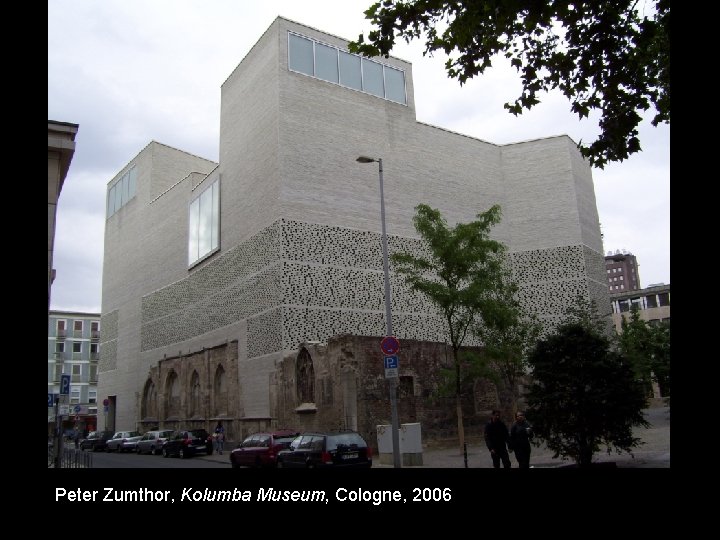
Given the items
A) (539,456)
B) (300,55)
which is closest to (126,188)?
(300,55)

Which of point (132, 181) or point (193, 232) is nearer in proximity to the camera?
point (193, 232)

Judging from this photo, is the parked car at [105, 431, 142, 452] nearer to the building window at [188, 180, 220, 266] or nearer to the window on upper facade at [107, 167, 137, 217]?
the building window at [188, 180, 220, 266]

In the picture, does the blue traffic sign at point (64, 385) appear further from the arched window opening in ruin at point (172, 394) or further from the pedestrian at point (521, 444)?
the arched window opening in ruin at point (172, 394)

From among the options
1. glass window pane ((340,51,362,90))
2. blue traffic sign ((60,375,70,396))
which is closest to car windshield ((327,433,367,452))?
blue traffic sign ((60,375,70,396))

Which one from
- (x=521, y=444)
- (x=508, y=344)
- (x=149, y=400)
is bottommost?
(x=521, y=444)

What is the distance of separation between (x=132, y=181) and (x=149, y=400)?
22.4 metres

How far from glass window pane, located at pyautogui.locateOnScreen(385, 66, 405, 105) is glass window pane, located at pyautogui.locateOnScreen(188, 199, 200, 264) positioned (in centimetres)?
1662

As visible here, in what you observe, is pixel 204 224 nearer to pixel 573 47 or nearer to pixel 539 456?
pixel 539 456

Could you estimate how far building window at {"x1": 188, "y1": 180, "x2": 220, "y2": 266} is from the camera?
44.3 m

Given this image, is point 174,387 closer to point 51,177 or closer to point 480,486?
point 51,177

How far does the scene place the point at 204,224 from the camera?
4619cm

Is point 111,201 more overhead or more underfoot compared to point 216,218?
more overhead

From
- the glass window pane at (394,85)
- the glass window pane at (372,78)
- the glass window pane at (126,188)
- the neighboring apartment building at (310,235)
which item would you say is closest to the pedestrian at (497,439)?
the neighboring apartment building at (310,235)
